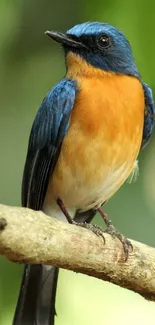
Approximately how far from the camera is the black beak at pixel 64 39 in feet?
18.9

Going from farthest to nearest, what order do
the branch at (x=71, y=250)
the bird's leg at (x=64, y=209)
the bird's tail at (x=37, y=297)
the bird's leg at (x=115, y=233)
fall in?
the bird's leg at (x=64, y=209) → the bird's tail at (x=37, y=297) → the bird's leg at (x=115, y=233) → the branch at (x=71, y=250)

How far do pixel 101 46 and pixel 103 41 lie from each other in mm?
35

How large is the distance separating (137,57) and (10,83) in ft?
3.16

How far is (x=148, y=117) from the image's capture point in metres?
6.07

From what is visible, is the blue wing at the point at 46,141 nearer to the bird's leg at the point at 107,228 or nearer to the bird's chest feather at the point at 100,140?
the bird's chest feather at the point at 100,140

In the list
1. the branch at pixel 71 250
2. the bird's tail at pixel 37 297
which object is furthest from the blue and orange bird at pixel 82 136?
the branch at pixel 71 250

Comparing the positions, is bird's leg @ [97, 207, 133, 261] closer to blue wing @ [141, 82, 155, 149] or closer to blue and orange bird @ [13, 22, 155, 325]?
blue and orange bird @ [13, 22, 155, 325]

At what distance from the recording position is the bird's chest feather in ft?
18.4

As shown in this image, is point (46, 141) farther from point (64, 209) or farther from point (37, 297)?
point (37, 297)

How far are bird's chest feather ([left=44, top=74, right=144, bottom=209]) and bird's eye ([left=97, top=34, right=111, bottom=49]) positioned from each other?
0.25 m

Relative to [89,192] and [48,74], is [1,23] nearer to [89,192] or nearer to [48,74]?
[48,74]

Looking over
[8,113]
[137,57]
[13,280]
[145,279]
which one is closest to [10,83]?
[8,113]

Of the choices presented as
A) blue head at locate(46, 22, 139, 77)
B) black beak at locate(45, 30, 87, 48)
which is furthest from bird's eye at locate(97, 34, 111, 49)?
black beak at locate(45, 30, 87, 48)

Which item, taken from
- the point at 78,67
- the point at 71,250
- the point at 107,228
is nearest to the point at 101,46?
the point at 78,67
